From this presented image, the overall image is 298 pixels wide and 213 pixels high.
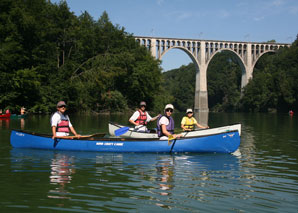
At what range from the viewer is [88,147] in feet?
37.1

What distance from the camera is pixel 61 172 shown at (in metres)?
8.16

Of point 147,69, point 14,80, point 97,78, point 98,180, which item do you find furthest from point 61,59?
point 98,180

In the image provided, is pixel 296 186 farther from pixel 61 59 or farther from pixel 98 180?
pixel 61 59

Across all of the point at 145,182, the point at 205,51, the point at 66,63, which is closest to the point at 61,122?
the point at 145,182

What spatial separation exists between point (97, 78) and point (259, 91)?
139 feet

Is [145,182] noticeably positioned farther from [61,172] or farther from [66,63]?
[66,63]

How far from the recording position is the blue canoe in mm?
11062

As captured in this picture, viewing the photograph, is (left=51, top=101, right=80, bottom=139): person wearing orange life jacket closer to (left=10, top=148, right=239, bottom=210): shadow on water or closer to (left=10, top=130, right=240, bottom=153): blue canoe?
(left=10, top=130, right=240, bottom=153): blue canoe

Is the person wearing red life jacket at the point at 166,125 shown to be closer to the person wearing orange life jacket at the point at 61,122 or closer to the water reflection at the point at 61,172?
the person wearing orange life jacket at the point at 61,122

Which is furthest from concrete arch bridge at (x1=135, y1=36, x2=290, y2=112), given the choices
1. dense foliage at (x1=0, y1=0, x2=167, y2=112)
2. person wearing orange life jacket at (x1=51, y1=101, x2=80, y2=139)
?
person wearing orange life jacket at (x1=51, y1=101, x2=80, y2=139)

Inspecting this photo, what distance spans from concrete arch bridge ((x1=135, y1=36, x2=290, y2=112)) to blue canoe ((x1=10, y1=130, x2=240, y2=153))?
6250 cm

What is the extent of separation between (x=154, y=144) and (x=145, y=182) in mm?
3858

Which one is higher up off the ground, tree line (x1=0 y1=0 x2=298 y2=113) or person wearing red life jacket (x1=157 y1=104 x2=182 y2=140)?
tree line (x1=0 y1=0 x2=298 y2=113)

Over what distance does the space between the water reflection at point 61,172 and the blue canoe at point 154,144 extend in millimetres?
677
